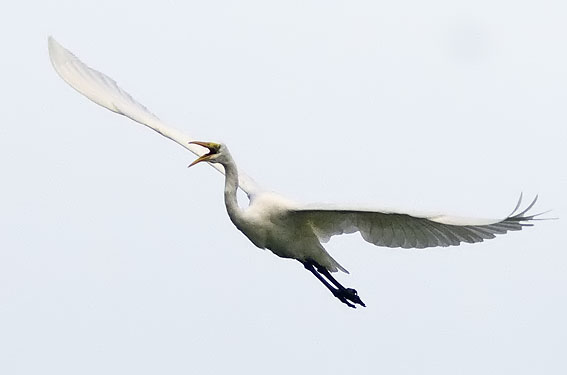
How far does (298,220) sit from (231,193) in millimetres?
799

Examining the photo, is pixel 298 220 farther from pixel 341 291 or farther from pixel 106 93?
pixel 106 93

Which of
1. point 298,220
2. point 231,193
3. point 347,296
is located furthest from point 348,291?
point 231,193

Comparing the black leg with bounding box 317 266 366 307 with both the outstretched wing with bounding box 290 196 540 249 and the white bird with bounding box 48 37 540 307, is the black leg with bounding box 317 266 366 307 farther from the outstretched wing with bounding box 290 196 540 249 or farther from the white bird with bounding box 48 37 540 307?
the outstretched wing with bounding box 290 196 540 249

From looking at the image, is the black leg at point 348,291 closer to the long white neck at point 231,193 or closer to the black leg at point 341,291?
the black leg at point 341,291

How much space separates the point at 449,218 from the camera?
49.2 ft

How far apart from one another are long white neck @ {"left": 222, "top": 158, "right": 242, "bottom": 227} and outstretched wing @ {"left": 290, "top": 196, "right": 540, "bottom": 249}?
24.1 inches

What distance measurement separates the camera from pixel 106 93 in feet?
63.2

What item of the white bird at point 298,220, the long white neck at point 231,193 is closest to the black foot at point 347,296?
the white bird at point 298,220

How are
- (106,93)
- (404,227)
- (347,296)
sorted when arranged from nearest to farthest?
(404,227) < (347,296) < (106,93)

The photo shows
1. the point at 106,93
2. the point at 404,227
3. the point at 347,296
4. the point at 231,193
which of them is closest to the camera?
the point at 404,227

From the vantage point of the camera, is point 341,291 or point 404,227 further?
point 341,291

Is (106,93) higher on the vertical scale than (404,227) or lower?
higher

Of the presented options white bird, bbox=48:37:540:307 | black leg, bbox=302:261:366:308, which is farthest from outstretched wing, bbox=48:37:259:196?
black leg, bbox=302:261:366:308

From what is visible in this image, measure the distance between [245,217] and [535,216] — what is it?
12.3ft
